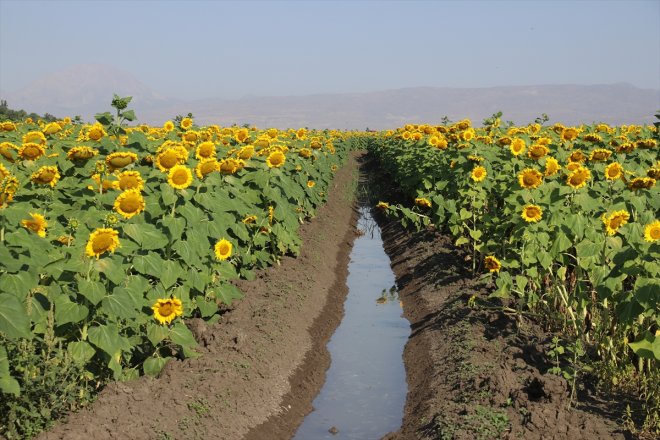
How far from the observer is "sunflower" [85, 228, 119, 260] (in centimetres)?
514

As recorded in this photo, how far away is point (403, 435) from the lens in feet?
22.5

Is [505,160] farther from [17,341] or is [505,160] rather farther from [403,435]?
[17,341]

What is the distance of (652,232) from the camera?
557 cm

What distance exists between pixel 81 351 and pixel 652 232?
454cm

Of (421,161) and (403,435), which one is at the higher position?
(421,161)

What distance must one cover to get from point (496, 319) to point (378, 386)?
1610 mm

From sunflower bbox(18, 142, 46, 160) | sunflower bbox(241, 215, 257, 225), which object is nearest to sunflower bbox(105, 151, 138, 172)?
sunflower bbox(18, 142, 46, 160)

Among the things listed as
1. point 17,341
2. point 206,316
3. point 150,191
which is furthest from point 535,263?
point 17,341

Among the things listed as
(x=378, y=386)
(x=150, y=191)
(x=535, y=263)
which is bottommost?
(x=378, y=386)

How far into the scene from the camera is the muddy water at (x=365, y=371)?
24.2 feet

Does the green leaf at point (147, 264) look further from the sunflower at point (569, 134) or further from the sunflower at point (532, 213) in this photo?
the sunflower at point (569, 134)

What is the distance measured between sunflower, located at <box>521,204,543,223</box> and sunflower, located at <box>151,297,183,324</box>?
13.1 feet

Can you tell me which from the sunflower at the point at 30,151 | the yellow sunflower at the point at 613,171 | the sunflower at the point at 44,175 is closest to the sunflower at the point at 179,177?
the sunflower at the point at 44,175

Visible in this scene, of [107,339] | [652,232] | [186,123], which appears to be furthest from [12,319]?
[186,123]
